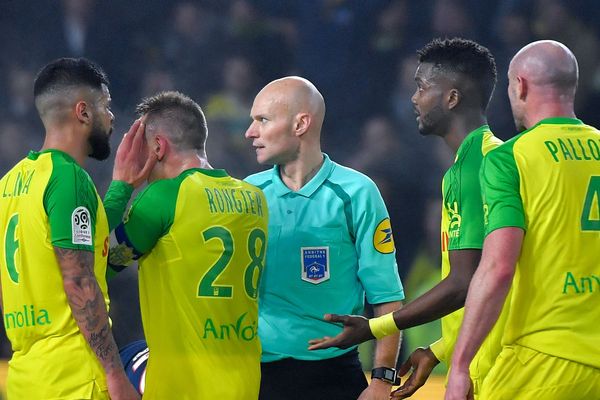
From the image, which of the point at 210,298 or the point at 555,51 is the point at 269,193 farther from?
the point at 555,51

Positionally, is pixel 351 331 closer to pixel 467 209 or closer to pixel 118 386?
pixel 467 209

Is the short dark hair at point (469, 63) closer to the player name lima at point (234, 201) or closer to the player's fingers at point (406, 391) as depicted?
the player name lima at point (234, 201)

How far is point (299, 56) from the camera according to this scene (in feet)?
26.7

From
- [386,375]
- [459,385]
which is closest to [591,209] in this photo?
[459,385]

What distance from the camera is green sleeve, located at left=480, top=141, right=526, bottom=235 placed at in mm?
2986

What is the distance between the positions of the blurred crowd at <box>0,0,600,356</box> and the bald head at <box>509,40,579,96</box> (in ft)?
15.2

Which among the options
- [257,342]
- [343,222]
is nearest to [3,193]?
[257,342]

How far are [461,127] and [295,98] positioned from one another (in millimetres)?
790

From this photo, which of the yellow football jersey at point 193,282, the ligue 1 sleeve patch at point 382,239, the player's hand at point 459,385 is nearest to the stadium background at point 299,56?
the ligue 1 sleeve patch at point 382,239

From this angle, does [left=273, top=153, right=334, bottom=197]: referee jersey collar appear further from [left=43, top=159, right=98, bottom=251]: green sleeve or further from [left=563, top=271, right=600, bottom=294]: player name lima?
[left=563, top=271, right=600, bottom=294]: player name lima

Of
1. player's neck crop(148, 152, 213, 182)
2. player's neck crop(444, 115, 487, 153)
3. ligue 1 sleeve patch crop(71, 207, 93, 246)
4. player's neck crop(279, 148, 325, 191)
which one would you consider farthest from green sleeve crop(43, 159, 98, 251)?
player's neck crop(444, 115, 487, 153)

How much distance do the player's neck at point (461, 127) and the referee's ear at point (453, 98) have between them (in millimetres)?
61

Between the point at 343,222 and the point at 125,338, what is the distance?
3.77 meters

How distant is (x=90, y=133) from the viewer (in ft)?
11.6
